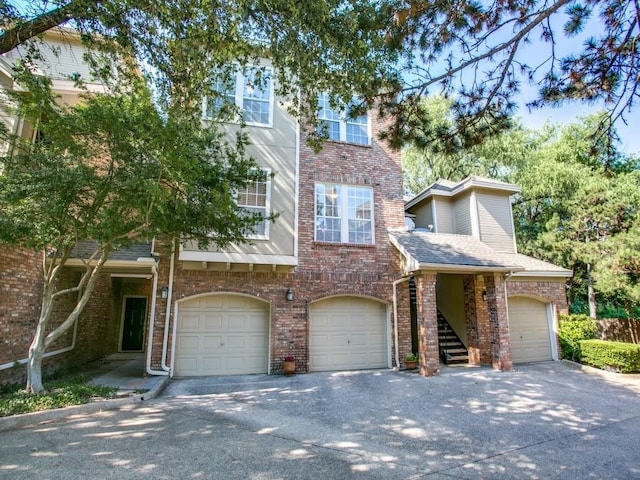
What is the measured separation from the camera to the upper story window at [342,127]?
11.2 m

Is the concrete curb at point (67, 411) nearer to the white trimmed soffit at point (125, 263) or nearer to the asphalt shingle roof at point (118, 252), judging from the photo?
the white trimmed soffit at point (125, 263)

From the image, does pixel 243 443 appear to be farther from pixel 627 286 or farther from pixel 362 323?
pixel 627 286

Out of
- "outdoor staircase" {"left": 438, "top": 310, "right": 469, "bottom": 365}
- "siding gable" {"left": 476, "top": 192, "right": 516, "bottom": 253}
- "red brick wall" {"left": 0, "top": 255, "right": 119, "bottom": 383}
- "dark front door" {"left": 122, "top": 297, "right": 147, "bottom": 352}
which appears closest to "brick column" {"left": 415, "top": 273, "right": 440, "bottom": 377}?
"outdoor staircase" {"left": 438, "top": 310, "right": 469, "bottom": 365}

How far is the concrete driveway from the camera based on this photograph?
410 cm

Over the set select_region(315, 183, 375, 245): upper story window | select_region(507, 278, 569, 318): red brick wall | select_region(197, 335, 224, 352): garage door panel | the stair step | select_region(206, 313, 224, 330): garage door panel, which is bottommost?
the stair step

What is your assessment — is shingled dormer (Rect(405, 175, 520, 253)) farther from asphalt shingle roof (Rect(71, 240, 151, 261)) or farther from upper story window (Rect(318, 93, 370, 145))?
asphalt shingle roof (Rect(71, 240, 151, 261))

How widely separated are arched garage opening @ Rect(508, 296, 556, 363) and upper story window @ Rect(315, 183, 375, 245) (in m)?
5.76

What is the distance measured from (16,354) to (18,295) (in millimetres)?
A: 1275

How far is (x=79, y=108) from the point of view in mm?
6230

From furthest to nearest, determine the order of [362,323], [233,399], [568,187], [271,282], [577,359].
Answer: [568,187] < [577,359] < [362,323] < [271,282] < [233,399]

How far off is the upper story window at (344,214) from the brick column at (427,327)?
209 centimetres

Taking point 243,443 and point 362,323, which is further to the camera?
point 362,323

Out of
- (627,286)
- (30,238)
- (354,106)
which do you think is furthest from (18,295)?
(627,286)

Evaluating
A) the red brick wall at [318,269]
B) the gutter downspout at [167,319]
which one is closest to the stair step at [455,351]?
the red brick wall at [318,269]
